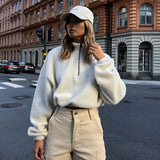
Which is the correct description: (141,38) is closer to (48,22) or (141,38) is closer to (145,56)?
(145,56)

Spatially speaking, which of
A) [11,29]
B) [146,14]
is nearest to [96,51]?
[146,14]

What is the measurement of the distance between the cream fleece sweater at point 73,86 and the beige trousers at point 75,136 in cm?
8

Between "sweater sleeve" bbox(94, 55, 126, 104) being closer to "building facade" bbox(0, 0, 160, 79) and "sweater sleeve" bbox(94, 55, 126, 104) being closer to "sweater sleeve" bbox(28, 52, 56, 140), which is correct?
"sweater sleeve" bbox(28, 52, 56, 140)

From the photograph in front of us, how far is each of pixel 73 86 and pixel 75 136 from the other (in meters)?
0.39

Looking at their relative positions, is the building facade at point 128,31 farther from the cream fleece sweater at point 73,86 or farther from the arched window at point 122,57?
the cream fleece sweater at point 73,86

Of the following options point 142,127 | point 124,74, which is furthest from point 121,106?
point 124,74

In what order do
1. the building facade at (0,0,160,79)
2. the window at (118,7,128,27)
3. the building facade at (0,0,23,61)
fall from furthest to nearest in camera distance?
the building facade at (0,0,23,61) < the window at (118,7,128,27) < the building facade at (0,0,160,79)

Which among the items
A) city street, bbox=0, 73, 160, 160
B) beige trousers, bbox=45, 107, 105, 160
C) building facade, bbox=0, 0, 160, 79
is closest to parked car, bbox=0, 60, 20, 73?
building facade, bbox=0, 0, 160, 79

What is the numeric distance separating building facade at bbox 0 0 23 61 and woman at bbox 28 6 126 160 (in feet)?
143

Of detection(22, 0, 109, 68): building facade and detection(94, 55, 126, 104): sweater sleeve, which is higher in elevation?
detection(22, 0, 109, 68): building facade

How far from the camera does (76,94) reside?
155 centimetres

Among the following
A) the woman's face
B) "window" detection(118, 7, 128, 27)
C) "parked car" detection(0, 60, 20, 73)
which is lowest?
the woman's face

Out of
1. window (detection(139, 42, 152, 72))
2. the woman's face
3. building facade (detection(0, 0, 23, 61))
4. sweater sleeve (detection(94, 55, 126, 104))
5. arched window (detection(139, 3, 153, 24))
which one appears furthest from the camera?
building facade (detection(0, 0, 23, 61))

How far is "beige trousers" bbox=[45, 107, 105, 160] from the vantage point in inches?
60.4
